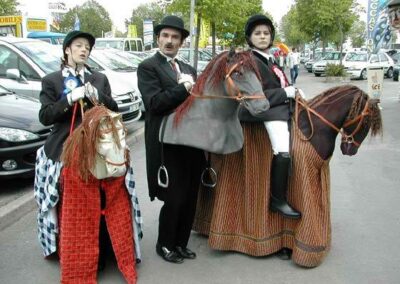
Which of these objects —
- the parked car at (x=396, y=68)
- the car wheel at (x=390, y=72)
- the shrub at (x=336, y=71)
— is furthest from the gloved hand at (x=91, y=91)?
the car wheel at (x=390, y=72)

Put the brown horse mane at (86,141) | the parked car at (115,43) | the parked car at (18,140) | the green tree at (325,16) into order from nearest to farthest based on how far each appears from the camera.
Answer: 1. the brown horse mane at (86,141)
2. the parked car at (18,140)
3. the parked car at (115,43)
4. the green tree at (325,16)

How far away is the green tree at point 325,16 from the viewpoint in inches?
1192

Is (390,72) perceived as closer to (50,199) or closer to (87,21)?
(50,199)

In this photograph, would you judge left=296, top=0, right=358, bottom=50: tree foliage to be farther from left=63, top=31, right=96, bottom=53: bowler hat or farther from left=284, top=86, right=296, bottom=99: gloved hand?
left=63, top=31, right=96, bottom=53: bowler hat

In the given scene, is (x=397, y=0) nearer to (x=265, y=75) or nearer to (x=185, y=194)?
(x=265, y=75)

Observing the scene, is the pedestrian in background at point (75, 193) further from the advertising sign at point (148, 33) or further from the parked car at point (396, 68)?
the advertising sign at point (148, 33)

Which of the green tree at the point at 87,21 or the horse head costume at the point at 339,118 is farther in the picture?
the green tree at the point at 87,21

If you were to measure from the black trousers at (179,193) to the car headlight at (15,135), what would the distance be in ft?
8.36

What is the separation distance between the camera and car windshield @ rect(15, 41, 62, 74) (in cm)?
794

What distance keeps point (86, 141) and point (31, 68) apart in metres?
5.37

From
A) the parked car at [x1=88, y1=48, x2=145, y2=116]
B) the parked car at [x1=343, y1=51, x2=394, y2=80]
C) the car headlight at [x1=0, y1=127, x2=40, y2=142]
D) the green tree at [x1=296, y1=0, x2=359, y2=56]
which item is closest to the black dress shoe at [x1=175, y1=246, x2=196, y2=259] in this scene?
the car headlight at [x1=0, y1=127, x2=40, y2=142]

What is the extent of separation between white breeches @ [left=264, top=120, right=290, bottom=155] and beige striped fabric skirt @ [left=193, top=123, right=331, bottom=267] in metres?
0.10

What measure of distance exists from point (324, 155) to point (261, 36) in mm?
1061

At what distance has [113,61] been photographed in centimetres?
1152
